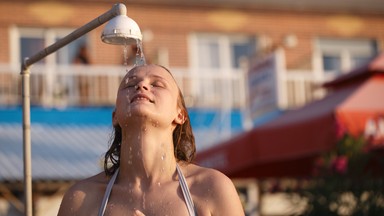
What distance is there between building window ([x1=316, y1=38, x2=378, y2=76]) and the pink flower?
12.4 m

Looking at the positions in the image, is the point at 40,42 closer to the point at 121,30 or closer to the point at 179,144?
the point at 121,30

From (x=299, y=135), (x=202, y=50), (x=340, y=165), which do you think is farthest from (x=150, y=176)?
(x=202, y=50)

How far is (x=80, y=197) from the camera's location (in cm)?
427

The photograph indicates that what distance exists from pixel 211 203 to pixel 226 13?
717 inches

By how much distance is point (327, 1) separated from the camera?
23000 millimetres

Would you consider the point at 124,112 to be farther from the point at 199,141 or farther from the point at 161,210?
the point at 199,141

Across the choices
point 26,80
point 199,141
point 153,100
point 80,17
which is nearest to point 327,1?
point 80,17

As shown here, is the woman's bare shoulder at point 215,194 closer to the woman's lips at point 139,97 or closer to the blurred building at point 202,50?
the woman's lips at point 139,97

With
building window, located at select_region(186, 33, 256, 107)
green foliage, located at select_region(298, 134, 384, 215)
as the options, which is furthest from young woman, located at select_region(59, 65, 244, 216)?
building window, located at select_region(186, 33, 256, 107)

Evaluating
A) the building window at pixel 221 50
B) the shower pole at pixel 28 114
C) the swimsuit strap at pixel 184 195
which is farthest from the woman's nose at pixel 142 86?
the building window at pixel 221 50

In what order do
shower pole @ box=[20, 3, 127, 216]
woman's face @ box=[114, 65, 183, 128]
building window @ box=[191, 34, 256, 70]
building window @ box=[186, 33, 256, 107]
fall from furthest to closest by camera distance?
1. building window @ box=[191, 34, 256, 70]
2. building window @ box=[186, 33, 256, 107]
3. shower pole @ box=[20, 3, 127, 216]
4. woman's face @ box=[114, 65, 183, 128]

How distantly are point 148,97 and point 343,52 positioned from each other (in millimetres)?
19166

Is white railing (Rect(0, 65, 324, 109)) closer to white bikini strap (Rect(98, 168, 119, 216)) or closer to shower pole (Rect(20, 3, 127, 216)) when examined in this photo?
shower pole (Rect(20, 3, 127, 216))

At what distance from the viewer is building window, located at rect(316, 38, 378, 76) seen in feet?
75.1
